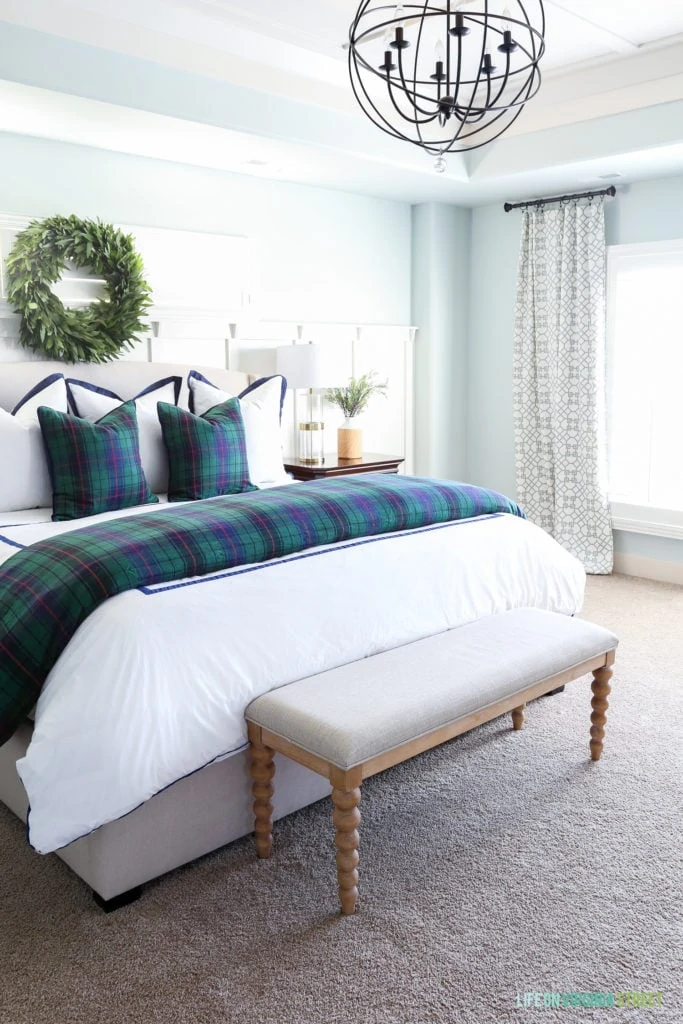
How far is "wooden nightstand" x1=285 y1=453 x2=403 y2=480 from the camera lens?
4691mm

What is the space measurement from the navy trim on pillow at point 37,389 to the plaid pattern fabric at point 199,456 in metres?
0.46

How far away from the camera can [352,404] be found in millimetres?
5238

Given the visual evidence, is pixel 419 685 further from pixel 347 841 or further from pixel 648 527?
pixel 648 527

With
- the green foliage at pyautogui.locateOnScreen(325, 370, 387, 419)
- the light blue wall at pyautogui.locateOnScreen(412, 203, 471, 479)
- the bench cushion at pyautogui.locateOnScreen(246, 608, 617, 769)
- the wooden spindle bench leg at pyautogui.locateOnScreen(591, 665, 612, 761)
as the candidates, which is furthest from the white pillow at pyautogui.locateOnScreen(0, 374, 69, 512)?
the light blue wall at pyautogui.locateOnScreen(412, 203, 471, 479)

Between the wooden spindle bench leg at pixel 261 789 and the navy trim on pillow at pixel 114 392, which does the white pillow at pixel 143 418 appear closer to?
the navy trim on pillow at pixel 114 392

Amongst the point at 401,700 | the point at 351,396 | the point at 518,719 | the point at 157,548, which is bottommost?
the point at 518,719

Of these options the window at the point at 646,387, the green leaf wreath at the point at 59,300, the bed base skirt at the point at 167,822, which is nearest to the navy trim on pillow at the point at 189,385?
the green leaf wreath at the point at 59,300

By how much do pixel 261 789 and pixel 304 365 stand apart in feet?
9.34

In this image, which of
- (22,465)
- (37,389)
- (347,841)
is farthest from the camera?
(37,389)

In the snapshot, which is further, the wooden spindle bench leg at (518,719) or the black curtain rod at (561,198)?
the black curtain rod at (561,198)

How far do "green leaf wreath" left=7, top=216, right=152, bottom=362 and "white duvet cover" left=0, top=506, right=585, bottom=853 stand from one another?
1.43m

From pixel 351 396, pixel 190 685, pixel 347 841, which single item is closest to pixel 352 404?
pixel 351 396

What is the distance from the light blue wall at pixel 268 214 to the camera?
4020mm

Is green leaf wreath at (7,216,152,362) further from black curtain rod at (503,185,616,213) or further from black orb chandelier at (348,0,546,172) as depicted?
black curtain rod at (503,185,616,213)
